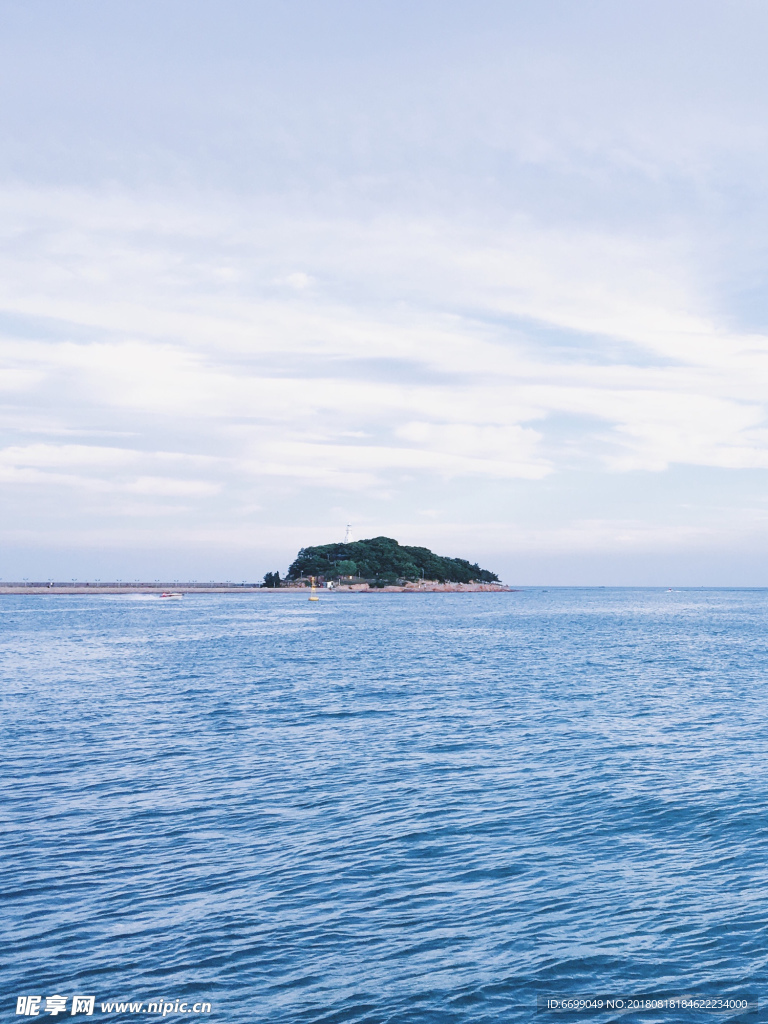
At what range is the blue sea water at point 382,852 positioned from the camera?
13.8m

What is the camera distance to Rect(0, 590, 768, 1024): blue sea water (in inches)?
541

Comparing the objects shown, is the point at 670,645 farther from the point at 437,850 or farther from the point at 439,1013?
the point at 439,1013

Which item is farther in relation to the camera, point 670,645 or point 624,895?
point 670,645

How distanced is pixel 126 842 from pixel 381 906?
7671 millimetres

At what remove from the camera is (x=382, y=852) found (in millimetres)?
19781

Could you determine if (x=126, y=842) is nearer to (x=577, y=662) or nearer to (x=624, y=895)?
(x=624, y=895)

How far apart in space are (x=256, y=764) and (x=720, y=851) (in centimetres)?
1602

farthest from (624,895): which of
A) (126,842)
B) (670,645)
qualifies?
(670,645)

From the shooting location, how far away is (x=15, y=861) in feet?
62.6

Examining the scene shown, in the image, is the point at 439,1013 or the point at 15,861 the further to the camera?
the point at 15,861

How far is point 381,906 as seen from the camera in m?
16.6

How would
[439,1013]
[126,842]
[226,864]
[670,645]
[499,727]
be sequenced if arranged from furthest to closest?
[670,645] → [499,727] → [126,842] → [226,864] → [439,1013]

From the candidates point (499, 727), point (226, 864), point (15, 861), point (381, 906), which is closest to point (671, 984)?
point (381, 906)

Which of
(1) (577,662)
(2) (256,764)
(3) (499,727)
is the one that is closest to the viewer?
(2) (256,764)
